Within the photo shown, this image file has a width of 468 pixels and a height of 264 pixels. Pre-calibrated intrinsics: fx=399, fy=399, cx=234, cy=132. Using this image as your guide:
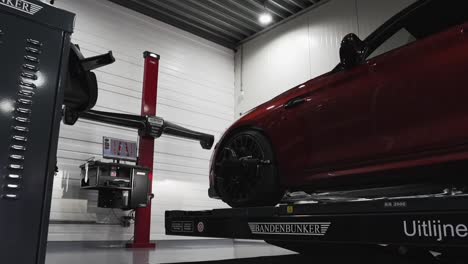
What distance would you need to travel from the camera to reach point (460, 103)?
1.74 metres

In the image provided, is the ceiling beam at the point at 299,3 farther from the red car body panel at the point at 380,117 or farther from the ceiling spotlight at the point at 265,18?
the red car body panel at the point at 380,117

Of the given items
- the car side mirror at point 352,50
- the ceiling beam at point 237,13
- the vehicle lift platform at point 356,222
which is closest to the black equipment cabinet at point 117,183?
the vehicle lift platform at point 356,222

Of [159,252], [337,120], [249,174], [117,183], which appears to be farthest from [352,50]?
[117,183]

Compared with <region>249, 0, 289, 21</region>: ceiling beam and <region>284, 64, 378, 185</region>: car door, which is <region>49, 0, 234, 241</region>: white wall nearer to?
<region>249, 0, 289, 21</region>: ceiling beam

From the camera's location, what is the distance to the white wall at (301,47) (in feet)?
20.8

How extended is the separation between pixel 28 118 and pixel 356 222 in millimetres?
1217

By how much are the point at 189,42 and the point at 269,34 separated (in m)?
1.62

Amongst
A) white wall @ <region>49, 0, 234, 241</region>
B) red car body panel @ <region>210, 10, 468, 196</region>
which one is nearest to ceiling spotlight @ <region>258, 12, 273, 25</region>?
white wall @ <region>49, 0, 234, 241</region>

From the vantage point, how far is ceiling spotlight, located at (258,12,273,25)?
294 inches

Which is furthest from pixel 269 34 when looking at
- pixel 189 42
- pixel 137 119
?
pixel 137 119

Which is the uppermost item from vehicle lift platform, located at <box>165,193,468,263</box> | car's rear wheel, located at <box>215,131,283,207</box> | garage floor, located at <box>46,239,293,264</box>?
car's rear wheel, located at <box>215,131,283,207</box>

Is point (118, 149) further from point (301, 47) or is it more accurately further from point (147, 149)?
point (301, 47)

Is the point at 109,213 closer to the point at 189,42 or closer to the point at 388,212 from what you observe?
the point at 189,42

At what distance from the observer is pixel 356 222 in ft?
4.93
